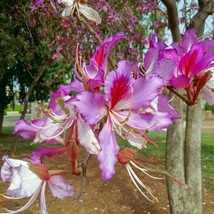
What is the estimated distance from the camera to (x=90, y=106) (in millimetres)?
649

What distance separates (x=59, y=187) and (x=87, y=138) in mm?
157

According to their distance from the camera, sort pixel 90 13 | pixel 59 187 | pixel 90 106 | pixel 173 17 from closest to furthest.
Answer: pixel 90 106
pixel 59 187
pixel 90 13
pixel 173 17

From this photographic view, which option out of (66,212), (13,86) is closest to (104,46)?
(66,212)

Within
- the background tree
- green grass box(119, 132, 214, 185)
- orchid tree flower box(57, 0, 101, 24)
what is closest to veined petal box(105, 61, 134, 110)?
orchid tree flower box(57, 0, 101, 24)

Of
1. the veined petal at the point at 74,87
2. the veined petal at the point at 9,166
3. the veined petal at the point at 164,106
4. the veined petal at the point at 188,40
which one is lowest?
the veined petal at the point at 9,166

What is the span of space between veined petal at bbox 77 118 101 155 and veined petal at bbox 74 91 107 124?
2cm

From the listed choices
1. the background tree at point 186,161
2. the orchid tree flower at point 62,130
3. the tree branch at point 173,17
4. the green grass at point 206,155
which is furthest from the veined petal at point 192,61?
the green grass at point 206,155

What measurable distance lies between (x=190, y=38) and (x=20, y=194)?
17.5 inches

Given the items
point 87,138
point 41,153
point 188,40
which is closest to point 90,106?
point 87,138

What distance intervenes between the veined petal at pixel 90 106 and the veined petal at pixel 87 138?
0.02m

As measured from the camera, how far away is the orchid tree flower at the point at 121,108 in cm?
66

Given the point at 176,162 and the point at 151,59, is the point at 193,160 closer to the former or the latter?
the point at 176,162

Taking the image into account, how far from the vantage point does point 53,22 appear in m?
8.71

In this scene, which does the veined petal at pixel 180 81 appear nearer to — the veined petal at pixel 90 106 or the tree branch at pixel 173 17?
the veined petal at pixel 90 106
